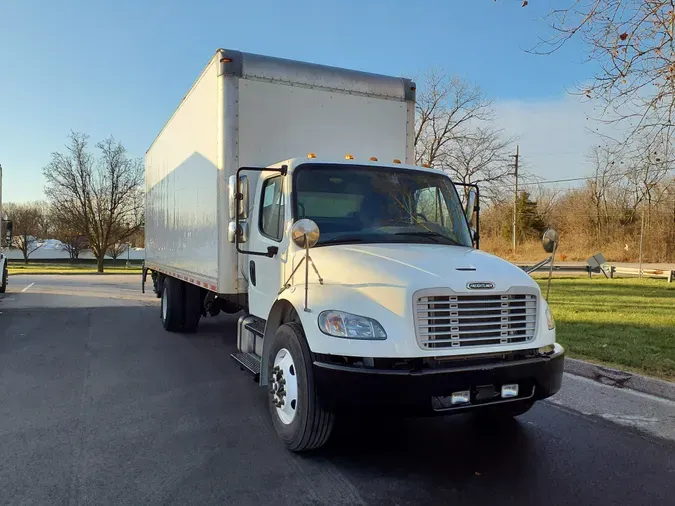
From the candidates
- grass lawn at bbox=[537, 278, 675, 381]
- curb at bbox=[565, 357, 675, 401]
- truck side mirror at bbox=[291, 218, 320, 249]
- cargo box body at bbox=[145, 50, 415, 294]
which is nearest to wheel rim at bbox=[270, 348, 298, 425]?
truck side mirror at bbox=[291, 218, 320, 249]

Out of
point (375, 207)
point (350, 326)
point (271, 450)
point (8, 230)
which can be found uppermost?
point (8, 230)

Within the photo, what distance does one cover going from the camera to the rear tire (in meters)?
9.27

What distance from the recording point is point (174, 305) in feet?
30.7

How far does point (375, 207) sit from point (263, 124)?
1.90 meters

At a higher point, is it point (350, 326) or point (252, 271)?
point (252, 271)

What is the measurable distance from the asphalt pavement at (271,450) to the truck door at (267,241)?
42.1 inches

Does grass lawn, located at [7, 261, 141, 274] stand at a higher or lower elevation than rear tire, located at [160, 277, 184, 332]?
lower

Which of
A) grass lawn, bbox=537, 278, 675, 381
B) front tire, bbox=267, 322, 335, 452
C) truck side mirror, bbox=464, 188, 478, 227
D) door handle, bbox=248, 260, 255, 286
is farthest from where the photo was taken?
grass lawn, bbox=537, 278, 675, 381

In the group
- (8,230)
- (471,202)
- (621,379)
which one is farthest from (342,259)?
(8,230)

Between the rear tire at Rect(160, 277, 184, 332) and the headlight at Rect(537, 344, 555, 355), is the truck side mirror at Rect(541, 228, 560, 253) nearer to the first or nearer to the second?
the headlight at Rect(537, 344, 555, 355)

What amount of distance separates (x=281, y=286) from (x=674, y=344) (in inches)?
244

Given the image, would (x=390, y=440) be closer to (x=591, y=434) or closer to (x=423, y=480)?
(x=423, y=480)

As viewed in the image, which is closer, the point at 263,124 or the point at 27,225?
the point at 263,124

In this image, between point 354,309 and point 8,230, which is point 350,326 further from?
point 8,230
